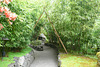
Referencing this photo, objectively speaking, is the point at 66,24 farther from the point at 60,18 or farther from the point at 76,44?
the point at 76,44

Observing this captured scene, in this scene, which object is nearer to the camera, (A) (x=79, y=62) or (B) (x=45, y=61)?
(A) (x=79, y=62)

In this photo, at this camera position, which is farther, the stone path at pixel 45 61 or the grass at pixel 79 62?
the stone path at pixel 45 61

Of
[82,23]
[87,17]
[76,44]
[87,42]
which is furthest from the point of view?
[76,44]

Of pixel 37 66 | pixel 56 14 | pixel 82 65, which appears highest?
pixel 56 14

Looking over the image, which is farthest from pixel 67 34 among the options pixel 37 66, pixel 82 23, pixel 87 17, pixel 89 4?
pixel 37 66

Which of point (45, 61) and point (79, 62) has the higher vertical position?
point (79, 62)

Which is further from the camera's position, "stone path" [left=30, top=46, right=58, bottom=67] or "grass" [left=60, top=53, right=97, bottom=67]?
"stone path" [left=30, top=46, right=58, bottom=67]

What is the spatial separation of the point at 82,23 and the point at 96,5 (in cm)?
168

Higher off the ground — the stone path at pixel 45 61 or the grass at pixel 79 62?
the grass at pixel 79 62

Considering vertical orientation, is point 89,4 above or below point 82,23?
above

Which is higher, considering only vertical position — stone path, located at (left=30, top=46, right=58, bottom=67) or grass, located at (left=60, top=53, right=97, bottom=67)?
grass, located at (left=60, top=53, right=97, bottom=67)

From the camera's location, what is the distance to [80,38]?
8266 millimetres

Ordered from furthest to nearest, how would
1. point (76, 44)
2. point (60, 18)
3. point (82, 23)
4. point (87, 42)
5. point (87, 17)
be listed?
point (60, 18) < point (76, 44) < point (87, 42) < point (82, 23) < point (87, 17)

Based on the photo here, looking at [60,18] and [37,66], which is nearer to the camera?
[37,66]
